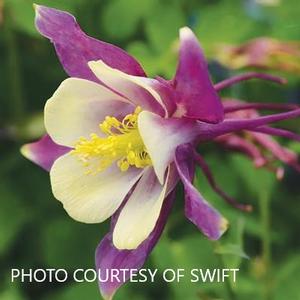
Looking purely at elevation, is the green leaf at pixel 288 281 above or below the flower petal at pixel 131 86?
below

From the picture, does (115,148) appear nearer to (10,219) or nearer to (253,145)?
(253,145)

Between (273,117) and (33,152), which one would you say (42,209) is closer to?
(33,152)

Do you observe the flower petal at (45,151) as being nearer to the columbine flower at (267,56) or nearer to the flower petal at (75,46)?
the flower petal at (75,46)

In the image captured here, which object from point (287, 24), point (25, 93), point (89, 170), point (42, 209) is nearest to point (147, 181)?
point (89, 170)

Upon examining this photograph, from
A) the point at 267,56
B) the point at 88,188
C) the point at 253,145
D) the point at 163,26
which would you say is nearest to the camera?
the point at 88,188

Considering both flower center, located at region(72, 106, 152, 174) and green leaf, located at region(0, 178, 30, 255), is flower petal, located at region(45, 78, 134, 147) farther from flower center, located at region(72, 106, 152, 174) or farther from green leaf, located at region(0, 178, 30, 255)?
green leaf, located at region(0, 178, 30, 255)

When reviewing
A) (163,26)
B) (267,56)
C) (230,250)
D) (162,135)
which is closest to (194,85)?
(162,135)

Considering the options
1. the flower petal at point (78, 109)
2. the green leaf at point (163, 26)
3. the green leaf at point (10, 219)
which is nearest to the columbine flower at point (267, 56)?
the green leaf at point (163, 26)
